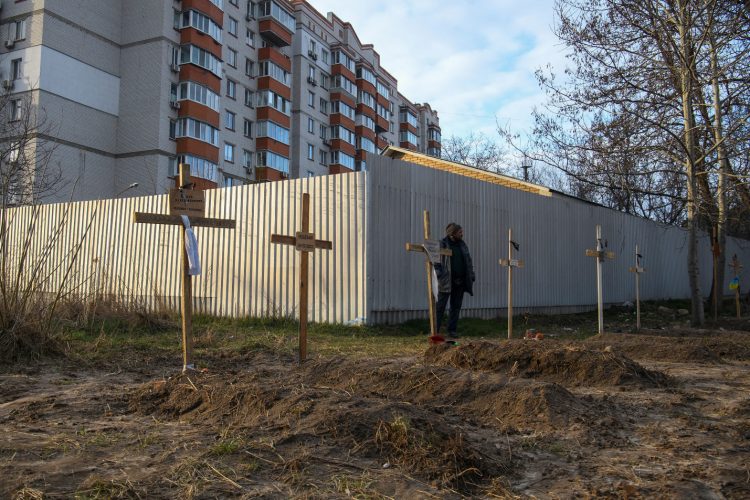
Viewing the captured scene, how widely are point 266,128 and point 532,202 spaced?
2690 cm

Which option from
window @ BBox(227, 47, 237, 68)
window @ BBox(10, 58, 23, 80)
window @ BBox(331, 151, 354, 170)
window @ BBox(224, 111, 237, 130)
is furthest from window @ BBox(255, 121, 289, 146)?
window @ BBox(10, 58, 23, 80)

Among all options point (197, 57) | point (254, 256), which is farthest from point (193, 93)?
point (254, 256)

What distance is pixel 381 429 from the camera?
10.6 feet

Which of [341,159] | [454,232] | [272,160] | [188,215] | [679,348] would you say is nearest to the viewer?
[188,215]

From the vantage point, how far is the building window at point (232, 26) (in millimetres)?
36625

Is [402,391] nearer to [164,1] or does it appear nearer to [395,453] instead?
[395,453]

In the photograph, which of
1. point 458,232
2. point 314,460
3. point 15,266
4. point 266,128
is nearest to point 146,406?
point 314,460

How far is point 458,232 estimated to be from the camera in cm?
937

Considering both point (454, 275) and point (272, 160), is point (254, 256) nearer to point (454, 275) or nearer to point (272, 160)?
point (454, 275)

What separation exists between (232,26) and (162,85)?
8.78m

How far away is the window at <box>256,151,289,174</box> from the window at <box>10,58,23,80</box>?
1417cm

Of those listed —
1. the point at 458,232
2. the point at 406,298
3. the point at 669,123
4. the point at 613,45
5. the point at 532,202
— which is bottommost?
the point at 406,298

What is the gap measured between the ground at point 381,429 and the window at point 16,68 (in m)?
26.4

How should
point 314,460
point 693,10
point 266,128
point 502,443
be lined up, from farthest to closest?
1. point 266,128
2. point 693,10
3. point 502,443
4. point 314,460
